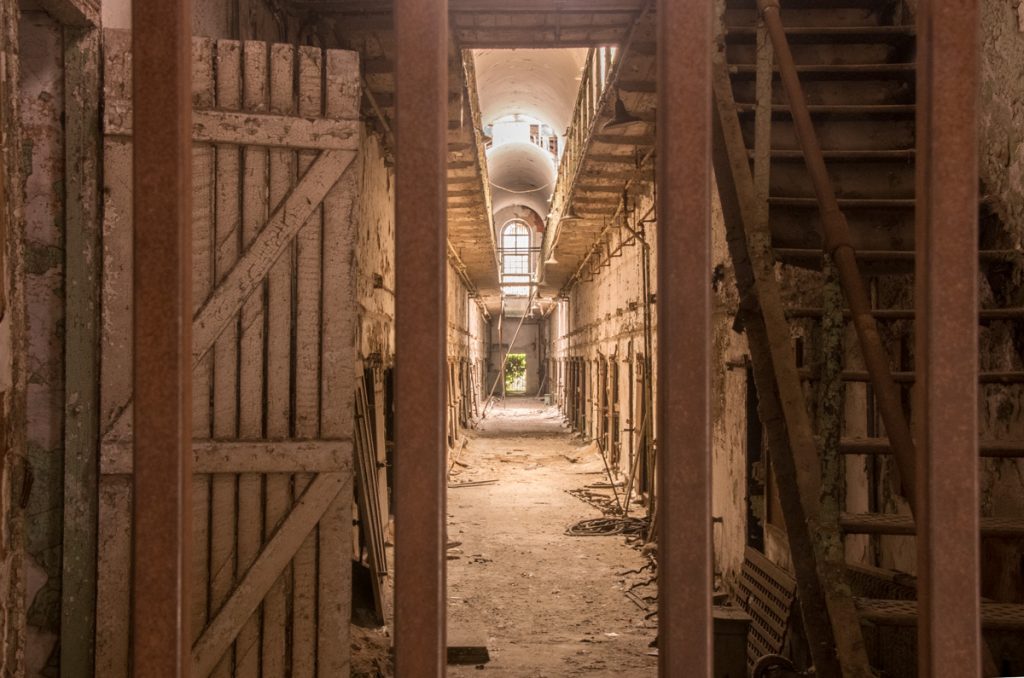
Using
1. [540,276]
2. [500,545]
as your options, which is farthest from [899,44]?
[540,276]

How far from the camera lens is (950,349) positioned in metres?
1.00

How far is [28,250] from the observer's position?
3.16 metres

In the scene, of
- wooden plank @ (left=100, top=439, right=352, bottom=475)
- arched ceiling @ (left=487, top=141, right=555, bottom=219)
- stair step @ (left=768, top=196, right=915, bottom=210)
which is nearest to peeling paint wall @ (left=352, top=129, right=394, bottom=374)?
wooden plank @ (left=100, top=439, right=352, bottom=475)

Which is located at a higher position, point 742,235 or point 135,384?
point 742,235

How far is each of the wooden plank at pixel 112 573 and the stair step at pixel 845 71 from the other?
4280mm

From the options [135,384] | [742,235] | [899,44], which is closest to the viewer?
[135,384]

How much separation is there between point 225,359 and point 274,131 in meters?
1.15

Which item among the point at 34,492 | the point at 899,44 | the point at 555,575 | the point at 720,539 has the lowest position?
the point at 555,575

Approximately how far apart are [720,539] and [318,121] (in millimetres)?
5423

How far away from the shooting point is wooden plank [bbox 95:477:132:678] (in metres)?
3.26

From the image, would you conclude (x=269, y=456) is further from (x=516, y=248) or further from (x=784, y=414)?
(x=516, y=248)

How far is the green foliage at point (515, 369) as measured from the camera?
4006 cm

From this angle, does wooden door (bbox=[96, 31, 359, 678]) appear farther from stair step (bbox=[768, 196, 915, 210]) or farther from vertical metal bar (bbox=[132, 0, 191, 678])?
vertical metal bar (bbox=[132, 0, 191, 678])

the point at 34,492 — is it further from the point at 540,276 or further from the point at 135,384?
the point at 540,276
